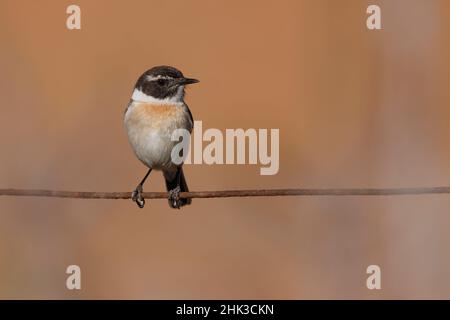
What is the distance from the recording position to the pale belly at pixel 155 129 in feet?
16.9

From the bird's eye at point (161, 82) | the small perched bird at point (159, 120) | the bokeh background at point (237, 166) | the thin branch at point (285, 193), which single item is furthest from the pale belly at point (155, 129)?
the thin branch at point (285, 193)

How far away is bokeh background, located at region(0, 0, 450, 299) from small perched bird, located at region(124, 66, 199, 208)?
53 cm

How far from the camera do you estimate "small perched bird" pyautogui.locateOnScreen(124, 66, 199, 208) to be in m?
5.14

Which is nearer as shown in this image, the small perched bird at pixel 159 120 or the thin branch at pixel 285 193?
the thin branch at pixel 285 193

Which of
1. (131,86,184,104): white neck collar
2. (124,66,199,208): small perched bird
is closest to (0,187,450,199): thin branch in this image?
(124,66,199,208): small perched bird

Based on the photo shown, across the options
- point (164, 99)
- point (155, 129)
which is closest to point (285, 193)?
point (155, 129)

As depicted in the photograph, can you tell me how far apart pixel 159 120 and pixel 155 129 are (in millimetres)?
74

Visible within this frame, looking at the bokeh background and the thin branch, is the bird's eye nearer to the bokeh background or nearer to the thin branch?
the bokeh background

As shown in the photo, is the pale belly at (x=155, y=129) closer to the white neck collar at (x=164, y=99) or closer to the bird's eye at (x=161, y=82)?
the white neck collar at (x=164, y=99)

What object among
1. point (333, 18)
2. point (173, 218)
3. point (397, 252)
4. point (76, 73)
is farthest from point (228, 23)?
point (397, 252)

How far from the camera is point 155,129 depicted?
518 cm

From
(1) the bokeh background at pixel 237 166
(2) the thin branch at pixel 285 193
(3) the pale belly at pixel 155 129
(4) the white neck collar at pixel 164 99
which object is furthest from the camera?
(1) the bokeh background at pixel 237 166

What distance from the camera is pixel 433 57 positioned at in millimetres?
5980

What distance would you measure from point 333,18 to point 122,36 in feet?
5.24
